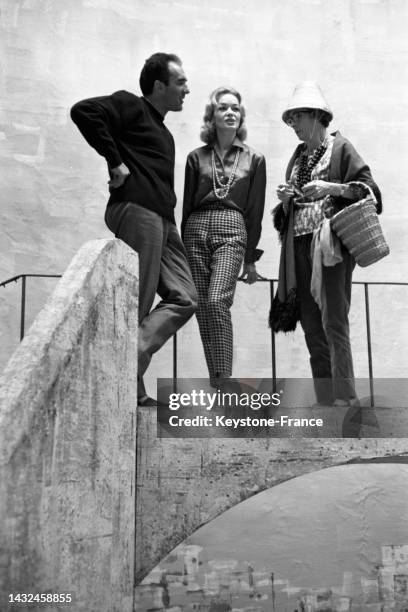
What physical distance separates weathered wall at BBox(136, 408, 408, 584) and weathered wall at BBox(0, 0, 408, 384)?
12.1 feet

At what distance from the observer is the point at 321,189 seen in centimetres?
480

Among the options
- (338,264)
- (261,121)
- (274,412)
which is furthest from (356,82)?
(274,412)

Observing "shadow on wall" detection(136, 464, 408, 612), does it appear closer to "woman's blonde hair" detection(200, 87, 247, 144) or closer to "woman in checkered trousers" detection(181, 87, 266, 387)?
"woman in checkered trousers" detection(181, 87, 266, 387)

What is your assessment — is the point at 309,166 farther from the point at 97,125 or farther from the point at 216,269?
the point at 97,125

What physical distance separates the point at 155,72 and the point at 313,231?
1162 millimetres

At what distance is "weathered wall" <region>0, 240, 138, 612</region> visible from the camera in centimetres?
324

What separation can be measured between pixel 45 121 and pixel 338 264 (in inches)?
165

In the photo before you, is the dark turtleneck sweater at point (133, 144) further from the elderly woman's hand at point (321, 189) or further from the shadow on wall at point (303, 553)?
the shadow on wall at point (303, 553)

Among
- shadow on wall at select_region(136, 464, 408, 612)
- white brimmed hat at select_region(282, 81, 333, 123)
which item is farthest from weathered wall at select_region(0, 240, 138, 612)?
shadow on wall at select_region(136, 464, 408, 612)

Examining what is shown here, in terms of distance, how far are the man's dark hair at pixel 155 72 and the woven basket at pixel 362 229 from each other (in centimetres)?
116

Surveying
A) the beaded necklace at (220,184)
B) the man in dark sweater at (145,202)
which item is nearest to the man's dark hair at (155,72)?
the man in dark sweater at (145,202)

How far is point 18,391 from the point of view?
329cm

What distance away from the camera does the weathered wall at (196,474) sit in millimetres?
4066

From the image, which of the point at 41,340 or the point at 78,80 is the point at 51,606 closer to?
the point at 41,340
